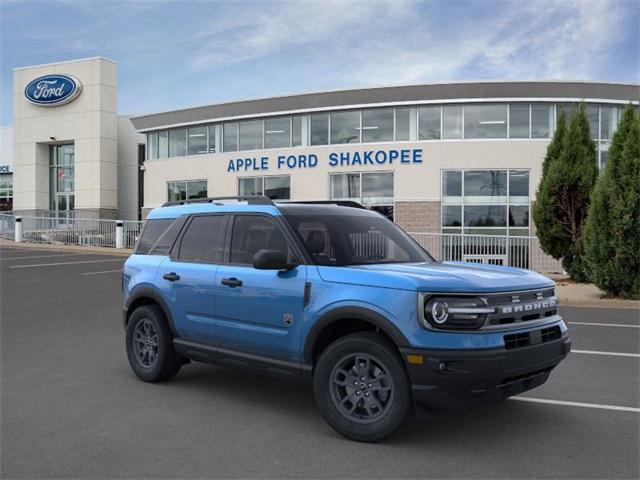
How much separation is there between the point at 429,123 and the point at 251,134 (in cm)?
830

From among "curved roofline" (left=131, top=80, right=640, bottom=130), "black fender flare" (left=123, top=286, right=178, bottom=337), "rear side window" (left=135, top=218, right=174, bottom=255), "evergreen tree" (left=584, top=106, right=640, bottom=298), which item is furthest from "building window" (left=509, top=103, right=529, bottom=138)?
"black fender flare" (left=123, top=286, right=178, bottom=337)

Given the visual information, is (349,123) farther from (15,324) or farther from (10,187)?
(10,187)

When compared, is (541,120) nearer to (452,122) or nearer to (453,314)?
(452,122)

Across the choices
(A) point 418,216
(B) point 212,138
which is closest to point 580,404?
(A) point 418,216

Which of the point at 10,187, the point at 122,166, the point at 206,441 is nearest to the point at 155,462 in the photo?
the point at 206,441

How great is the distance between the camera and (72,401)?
18.4ft

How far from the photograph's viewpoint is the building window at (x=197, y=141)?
30484 millimetres

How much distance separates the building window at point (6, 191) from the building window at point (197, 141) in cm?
1900

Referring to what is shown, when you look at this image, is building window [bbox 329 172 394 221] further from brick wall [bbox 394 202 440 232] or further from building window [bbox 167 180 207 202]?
building window [bbox 167 180 207 202]

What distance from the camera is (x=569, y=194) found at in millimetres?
16266

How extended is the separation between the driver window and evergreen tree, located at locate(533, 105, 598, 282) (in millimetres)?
12291

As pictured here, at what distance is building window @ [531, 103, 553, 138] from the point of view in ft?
79.1

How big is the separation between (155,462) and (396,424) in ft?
5.30

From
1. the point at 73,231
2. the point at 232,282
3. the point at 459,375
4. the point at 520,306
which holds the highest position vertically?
the point at 73,231
